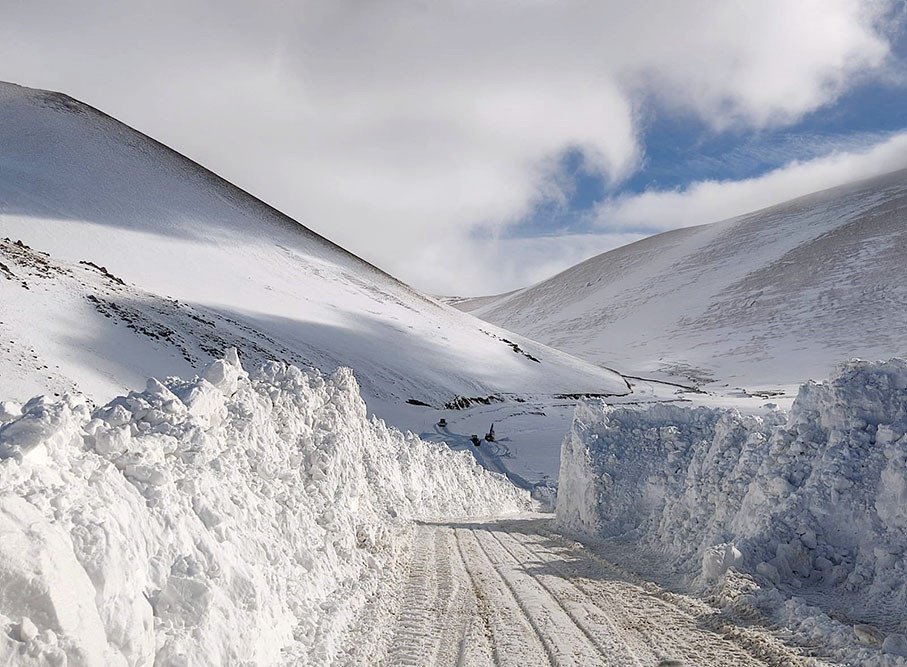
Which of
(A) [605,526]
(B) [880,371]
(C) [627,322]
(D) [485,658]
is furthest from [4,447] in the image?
(C) [627,322]

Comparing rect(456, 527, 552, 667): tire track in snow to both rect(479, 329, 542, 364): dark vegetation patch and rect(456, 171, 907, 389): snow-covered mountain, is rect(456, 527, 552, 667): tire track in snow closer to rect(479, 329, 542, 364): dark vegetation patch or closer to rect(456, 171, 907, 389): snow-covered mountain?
rect(479, 329, 542, 364): dark vegetation patch

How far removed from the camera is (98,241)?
155 feet

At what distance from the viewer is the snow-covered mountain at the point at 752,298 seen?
280 ft

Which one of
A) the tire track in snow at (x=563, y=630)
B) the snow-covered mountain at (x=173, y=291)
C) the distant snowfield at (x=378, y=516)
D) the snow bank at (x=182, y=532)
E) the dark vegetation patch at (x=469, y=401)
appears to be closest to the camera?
the snow bank at (x=182, y=532)

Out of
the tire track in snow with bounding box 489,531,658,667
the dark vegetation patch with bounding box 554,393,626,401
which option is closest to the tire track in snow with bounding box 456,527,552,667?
the tire track in snow with bounding box 489,531,658,667

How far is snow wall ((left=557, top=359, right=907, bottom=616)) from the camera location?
8102mm

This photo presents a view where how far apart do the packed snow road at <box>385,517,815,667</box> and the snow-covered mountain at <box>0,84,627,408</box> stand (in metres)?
9.83

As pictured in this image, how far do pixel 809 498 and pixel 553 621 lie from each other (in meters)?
4.04

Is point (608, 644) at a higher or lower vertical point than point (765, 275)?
lower

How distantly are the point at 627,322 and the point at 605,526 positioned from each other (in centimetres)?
10984

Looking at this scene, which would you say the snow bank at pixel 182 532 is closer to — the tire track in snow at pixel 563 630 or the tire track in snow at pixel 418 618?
the tire track in snow at pixel 418 618

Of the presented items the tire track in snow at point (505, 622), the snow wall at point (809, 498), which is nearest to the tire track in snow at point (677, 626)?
the snow wall at point (809, 498)

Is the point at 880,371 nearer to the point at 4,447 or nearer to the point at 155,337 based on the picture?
the point at 4,447

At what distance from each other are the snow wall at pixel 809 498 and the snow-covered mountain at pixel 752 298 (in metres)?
63.8
